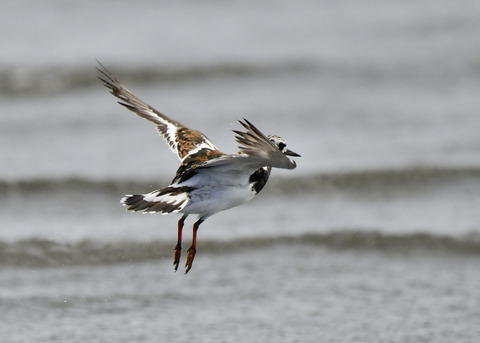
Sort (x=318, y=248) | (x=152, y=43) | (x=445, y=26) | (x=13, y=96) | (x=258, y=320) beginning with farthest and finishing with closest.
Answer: (x=445, y=26)
(x=152, y=43)
(x=13, y=96)
(x=318, y=248)
(x=258, y=320)

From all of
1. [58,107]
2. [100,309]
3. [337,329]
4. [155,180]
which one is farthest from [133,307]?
[58,107]

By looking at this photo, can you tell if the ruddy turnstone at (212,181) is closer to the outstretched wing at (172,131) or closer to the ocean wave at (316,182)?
the outstretched wing at (172,131)

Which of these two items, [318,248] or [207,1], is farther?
[207,1]

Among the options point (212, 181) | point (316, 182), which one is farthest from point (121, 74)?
point (212, 181)

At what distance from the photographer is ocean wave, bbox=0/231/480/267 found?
816 cm

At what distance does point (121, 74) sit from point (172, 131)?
6496mm

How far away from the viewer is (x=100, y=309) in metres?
6.95

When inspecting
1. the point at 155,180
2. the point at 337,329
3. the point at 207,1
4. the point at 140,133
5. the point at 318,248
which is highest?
the point at 207,1

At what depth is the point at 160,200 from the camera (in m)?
5.50

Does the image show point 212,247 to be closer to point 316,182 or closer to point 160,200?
point 316,182

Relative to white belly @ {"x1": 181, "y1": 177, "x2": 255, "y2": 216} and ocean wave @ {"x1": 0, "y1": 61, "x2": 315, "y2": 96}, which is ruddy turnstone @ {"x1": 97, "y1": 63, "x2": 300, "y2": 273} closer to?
white belly @ {"x1": 181, "y1": 177, "x2": 255, "y2": 216}

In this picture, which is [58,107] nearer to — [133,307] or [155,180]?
[155,180]

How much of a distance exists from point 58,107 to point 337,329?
21.7 feet

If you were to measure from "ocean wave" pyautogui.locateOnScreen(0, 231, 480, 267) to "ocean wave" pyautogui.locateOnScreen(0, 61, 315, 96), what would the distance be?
15.1ft
